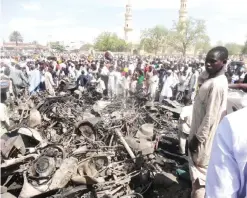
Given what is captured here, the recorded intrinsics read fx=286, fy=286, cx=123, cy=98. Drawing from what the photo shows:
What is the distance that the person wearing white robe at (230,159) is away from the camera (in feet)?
3.43

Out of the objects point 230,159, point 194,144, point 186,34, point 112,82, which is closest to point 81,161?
point 194,144

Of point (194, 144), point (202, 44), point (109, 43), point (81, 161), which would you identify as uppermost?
point (109, 43)

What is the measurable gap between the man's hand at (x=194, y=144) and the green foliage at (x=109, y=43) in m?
66.0

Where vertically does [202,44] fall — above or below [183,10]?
below

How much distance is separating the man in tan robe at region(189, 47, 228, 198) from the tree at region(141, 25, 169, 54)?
58.9 metres

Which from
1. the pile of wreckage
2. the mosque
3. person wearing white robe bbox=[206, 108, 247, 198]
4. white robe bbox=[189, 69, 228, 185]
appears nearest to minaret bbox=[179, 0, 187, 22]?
the mosque

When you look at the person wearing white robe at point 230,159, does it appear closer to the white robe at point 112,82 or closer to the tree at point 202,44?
the white robe at point 112,82

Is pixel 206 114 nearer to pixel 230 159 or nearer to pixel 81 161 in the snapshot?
pixel 230 159

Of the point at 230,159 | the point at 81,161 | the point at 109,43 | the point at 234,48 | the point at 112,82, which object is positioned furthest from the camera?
the point at 234,48

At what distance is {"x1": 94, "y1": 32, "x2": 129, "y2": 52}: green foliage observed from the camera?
6838 centimetres

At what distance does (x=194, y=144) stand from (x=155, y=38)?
60.7m

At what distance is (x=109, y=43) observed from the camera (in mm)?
68375

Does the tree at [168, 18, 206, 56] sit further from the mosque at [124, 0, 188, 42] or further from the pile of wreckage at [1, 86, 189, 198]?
the pile of wreckage at [1, 86, 189, 198]

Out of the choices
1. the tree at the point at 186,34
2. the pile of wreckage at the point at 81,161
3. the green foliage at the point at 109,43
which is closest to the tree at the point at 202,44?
the tree at the point at 186,34
